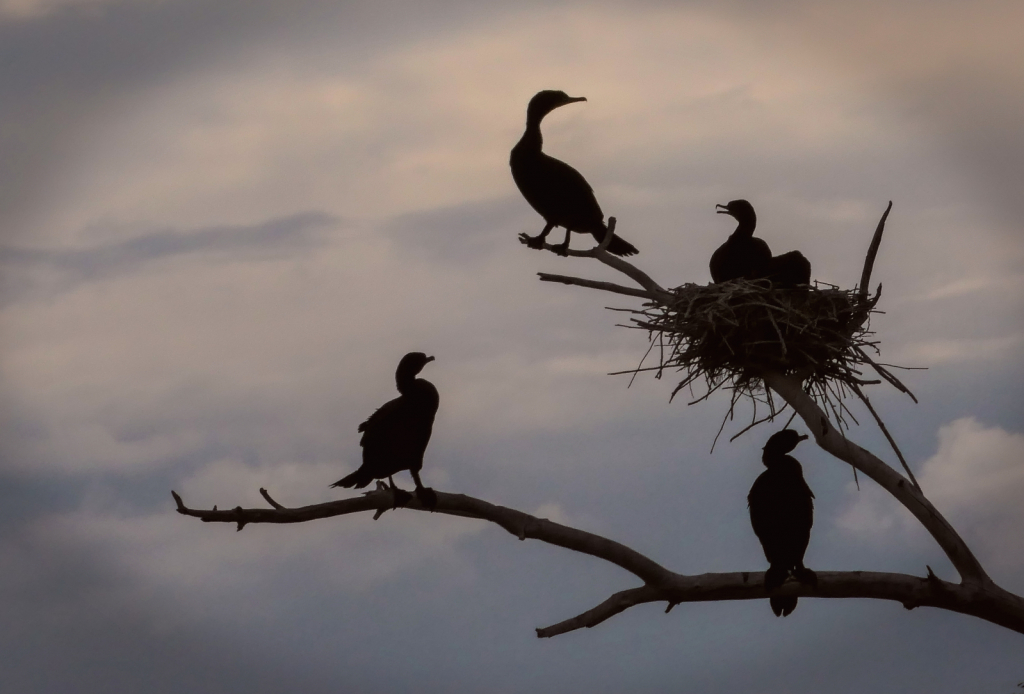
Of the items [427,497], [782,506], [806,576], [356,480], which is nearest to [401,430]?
[356,480]

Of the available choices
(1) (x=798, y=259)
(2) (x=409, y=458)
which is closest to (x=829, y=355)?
(1) (x=798, y=259)

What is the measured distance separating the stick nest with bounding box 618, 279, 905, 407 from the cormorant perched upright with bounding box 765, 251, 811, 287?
1.63 feet

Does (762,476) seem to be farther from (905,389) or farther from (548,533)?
(548,533)

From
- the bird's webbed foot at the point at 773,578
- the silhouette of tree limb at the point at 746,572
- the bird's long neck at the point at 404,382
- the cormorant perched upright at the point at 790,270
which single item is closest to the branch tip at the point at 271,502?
the silhouette of tree limb at the point at 746,572

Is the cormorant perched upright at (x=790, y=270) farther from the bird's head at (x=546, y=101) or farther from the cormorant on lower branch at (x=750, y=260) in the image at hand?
the bird's head at (x=546, y=101)

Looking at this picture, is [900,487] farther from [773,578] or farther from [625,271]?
[625,271]

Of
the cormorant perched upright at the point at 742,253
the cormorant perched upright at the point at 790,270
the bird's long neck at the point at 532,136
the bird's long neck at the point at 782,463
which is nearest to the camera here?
the bird's long neck at the point at 782,463

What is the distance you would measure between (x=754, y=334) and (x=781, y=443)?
778 millimetres

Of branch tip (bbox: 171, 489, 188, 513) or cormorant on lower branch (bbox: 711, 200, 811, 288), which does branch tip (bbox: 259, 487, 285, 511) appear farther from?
cormorant on lower branch (bbox: 711, 200, 811, 288)

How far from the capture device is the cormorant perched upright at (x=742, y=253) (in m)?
8.81

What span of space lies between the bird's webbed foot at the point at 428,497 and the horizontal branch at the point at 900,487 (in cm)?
232

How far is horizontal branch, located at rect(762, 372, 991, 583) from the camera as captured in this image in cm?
699

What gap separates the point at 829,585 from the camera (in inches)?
266

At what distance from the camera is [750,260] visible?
885 centimetres
